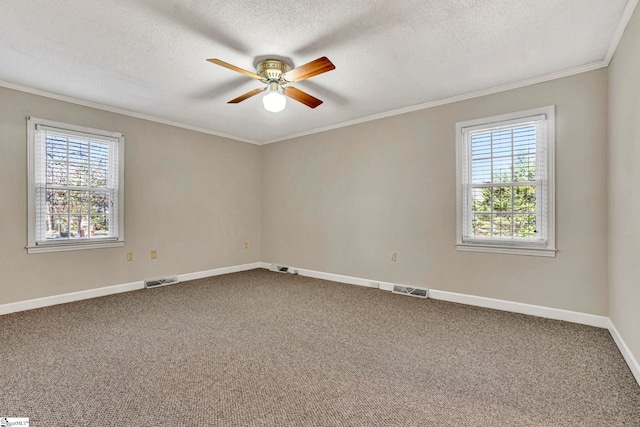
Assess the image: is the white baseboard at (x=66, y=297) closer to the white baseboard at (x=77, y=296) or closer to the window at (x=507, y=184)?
the white baseboard at (x=77, y=296)

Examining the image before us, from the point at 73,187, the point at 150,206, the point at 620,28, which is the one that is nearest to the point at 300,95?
the point at 620,28

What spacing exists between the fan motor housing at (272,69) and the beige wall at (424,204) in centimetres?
199

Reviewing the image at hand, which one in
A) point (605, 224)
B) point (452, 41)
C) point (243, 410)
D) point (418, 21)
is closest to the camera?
point (243, 410)

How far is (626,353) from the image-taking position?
7.42 feet

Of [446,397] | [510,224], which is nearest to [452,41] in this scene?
[510,224]

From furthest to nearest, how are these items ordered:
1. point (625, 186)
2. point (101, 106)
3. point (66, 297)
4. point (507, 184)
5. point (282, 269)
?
point (282, 269), point (101, 106), point (66, 297), point (507, 184), point (625, 186)

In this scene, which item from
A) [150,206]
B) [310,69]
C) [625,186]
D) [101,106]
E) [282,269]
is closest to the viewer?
[625,186]

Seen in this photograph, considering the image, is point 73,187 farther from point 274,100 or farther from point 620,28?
point 620,28

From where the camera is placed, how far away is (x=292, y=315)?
3320 millimetres

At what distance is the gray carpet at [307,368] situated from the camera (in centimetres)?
169

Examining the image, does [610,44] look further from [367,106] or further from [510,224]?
[367,106]

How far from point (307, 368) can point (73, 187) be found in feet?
11.9

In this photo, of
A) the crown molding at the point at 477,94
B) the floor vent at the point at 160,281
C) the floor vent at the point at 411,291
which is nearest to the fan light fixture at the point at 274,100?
the crown molding at the point at 477,94

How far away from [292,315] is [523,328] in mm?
2225
